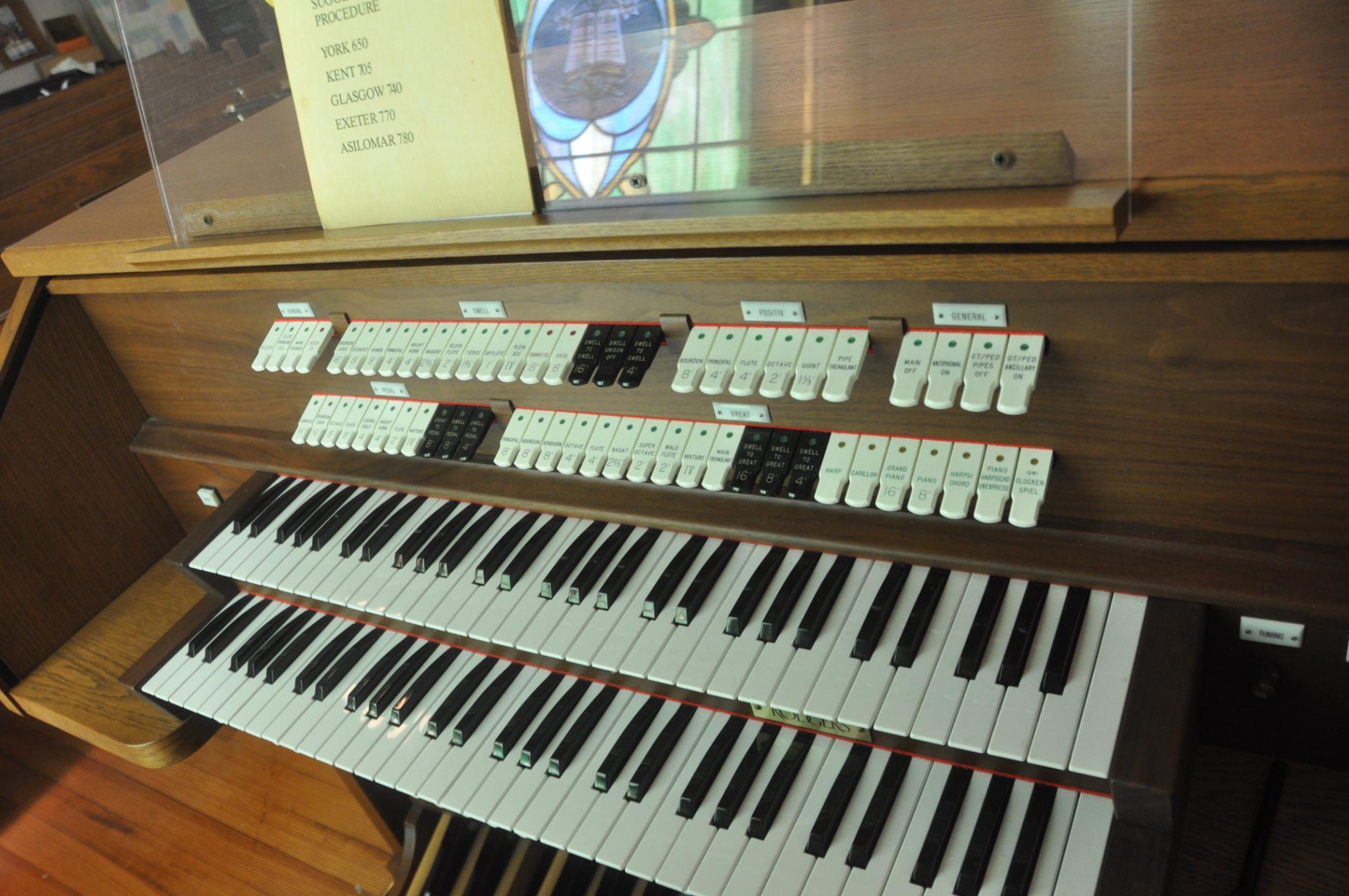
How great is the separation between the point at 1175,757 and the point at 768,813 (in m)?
0.42

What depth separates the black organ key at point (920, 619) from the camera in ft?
3.54

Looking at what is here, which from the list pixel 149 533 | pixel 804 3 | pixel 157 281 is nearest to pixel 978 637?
pixel 804 3

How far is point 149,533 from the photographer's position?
207cm

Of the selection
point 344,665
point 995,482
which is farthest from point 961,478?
point 344,665

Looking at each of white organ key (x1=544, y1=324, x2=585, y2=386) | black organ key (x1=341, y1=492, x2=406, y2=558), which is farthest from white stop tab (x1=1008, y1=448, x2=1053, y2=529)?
black organ key (x1=341, y1=492, x2=406, y2=558)

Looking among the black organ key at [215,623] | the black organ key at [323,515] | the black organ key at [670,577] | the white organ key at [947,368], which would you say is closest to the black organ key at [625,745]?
the black organ key at [670,577]

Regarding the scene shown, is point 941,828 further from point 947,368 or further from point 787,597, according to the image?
point 947,368

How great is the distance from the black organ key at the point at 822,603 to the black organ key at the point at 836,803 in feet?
0.44

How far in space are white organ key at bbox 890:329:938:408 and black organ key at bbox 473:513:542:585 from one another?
64 cm

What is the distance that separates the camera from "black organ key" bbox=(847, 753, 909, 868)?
103 cm

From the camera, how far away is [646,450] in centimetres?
127

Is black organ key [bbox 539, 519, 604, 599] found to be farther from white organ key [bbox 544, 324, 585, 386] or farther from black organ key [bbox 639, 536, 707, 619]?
white organ key [bbox 544, 324, 585, 386]

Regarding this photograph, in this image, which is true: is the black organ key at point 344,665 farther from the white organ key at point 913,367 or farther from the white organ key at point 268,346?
the white organ key at point 913,367

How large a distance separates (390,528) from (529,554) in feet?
0.92
